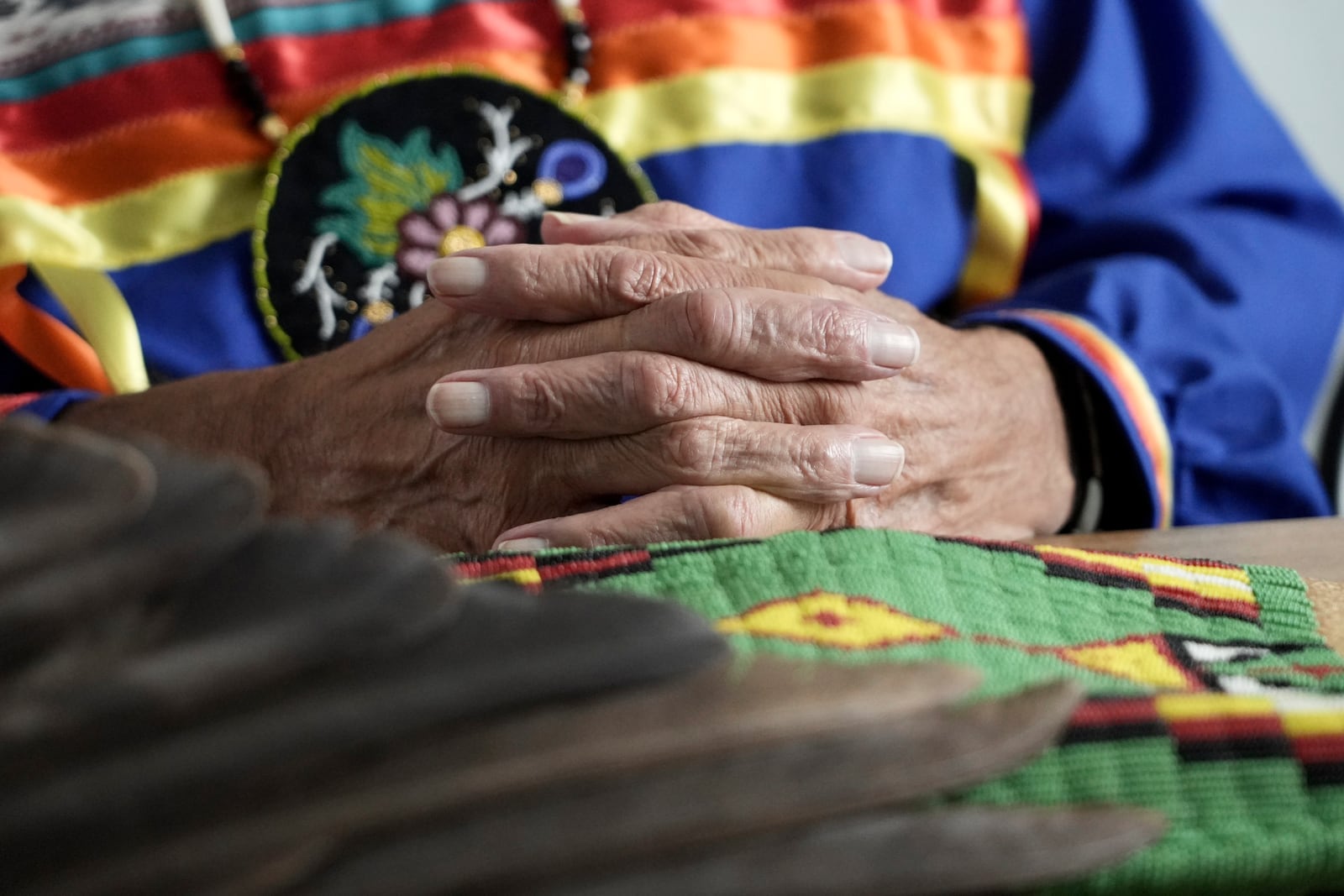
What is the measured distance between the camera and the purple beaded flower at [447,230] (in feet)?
2.21

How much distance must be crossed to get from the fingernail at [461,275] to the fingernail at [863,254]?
186 mm

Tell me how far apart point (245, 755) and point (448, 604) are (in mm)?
44

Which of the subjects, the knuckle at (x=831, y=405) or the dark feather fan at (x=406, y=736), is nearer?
the dark feather fan at (x=406, y=736)

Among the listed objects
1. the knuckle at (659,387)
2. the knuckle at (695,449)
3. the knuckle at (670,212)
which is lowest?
the knuckle at (695,449)

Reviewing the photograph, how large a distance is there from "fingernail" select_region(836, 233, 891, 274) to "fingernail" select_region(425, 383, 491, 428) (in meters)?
0.20

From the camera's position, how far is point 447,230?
68cm

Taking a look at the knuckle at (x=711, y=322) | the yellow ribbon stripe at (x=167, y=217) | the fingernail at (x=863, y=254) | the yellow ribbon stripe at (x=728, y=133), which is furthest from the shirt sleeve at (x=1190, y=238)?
the yellow ribbon stripe at (x=167, y=217)

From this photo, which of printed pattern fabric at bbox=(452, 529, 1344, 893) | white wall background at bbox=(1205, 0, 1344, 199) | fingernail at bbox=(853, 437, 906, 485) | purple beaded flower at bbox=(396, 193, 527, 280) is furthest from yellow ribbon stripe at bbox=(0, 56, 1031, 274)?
white wall background at bbox=(1205, 0, 1344, 199)

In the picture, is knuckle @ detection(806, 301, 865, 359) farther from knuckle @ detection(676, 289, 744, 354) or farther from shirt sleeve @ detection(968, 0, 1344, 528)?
shirt sleeve @ detection(968, 0, 1344, 528)

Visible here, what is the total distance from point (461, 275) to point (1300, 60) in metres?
1.28

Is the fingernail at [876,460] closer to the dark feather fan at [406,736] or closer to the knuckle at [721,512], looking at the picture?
the knuckle at [721,512]

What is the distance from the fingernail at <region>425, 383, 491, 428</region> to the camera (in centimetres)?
49

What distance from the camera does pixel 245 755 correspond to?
17cm

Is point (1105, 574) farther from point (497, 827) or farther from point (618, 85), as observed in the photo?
point (618, 85)
